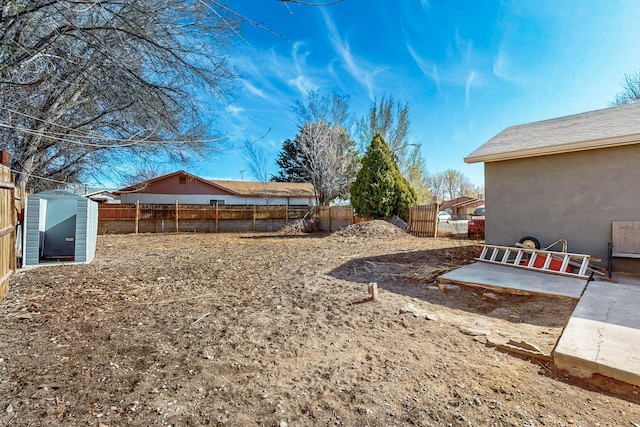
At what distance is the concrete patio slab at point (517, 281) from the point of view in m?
4.11

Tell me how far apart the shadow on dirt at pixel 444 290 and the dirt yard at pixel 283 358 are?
1.5 inches

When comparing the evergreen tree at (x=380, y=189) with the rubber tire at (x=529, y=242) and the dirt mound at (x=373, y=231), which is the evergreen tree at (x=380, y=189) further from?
the rubber tire at (x=529, y=242)

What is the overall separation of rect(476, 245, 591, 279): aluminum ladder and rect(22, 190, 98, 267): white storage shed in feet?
28.4

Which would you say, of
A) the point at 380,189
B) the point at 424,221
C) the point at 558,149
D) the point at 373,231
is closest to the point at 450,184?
the point at 380,189

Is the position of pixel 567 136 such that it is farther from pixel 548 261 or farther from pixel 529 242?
pixel 548 261

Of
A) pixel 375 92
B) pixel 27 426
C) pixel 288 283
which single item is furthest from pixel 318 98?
pixel 27 426

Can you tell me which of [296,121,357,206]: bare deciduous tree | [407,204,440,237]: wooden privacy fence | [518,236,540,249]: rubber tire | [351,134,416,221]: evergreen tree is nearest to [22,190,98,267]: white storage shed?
[518,236,540,249]: rubber tire

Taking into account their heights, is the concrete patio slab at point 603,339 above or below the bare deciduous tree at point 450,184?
below

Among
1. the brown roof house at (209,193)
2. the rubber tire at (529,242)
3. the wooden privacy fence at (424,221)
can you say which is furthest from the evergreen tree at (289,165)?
the rubber tire at (529,242)

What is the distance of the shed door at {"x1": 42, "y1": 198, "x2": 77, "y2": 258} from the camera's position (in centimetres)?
629

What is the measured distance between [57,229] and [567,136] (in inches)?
452

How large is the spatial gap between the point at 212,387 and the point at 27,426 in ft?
3.13

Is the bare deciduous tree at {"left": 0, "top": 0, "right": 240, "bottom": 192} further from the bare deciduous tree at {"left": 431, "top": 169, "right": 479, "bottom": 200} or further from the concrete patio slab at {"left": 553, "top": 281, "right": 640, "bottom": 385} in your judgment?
the bare deciduous tree at {"left": 431, "top": 169, "right": 479, "bottom": 200}

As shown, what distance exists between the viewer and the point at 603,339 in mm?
2551
